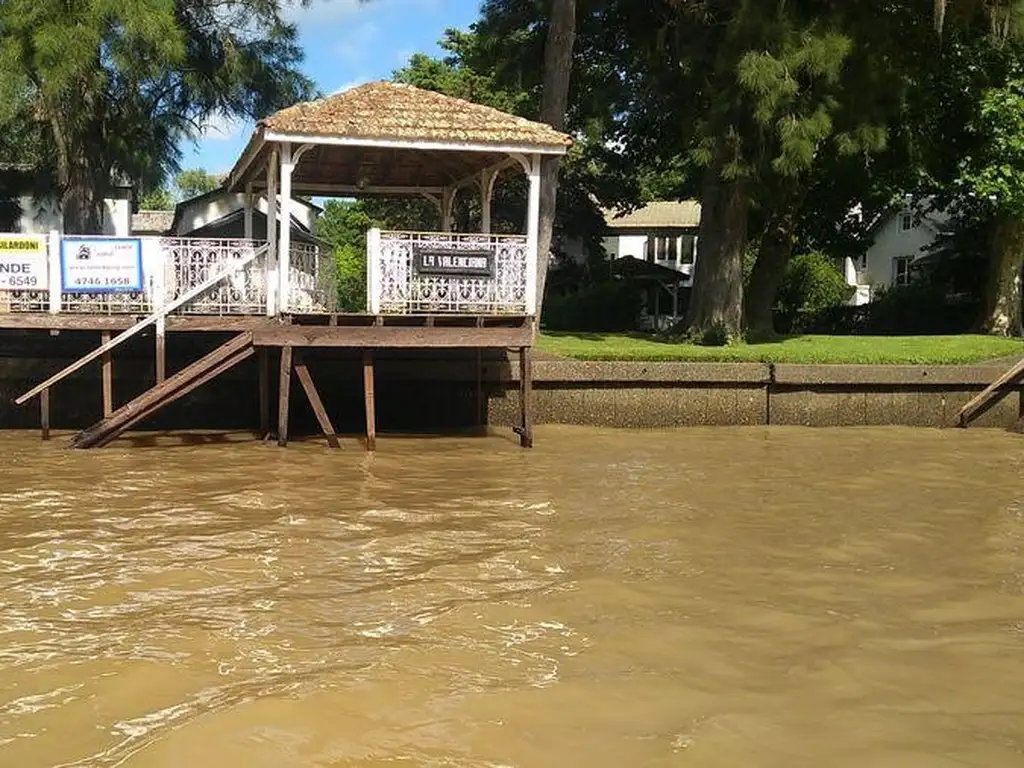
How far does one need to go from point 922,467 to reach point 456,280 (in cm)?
651

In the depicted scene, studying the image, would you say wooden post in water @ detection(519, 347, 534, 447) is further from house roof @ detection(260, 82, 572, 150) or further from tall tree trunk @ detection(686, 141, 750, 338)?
tall tree trunk @ detection(686, 141, 750, 338)

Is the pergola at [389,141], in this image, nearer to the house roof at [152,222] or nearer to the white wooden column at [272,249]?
the white wooden column at [272,249]

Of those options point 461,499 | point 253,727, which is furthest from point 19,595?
point 461,499

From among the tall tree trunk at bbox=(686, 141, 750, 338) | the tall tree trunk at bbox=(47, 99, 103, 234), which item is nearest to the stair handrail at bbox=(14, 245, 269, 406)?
the tall tree trunk at bbox=(47, 99, 103, 234)

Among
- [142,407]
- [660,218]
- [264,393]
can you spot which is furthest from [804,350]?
[660,218]

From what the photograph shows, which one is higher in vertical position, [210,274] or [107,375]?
[210,274]

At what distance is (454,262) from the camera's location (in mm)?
14508

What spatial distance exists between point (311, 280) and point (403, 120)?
2960mm

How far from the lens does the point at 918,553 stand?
29.0ft

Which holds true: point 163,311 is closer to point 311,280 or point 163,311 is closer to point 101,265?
point 101,265

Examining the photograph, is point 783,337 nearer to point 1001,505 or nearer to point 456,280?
point 456,280

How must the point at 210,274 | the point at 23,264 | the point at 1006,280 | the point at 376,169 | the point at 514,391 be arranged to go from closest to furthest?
the point at 23,264 < the point at 210,274 < the point at 514,391 < the point at 376,169 < the point at 1006,280

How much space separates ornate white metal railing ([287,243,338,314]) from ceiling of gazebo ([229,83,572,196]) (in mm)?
1506

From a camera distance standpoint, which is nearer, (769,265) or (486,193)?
(486,193)
